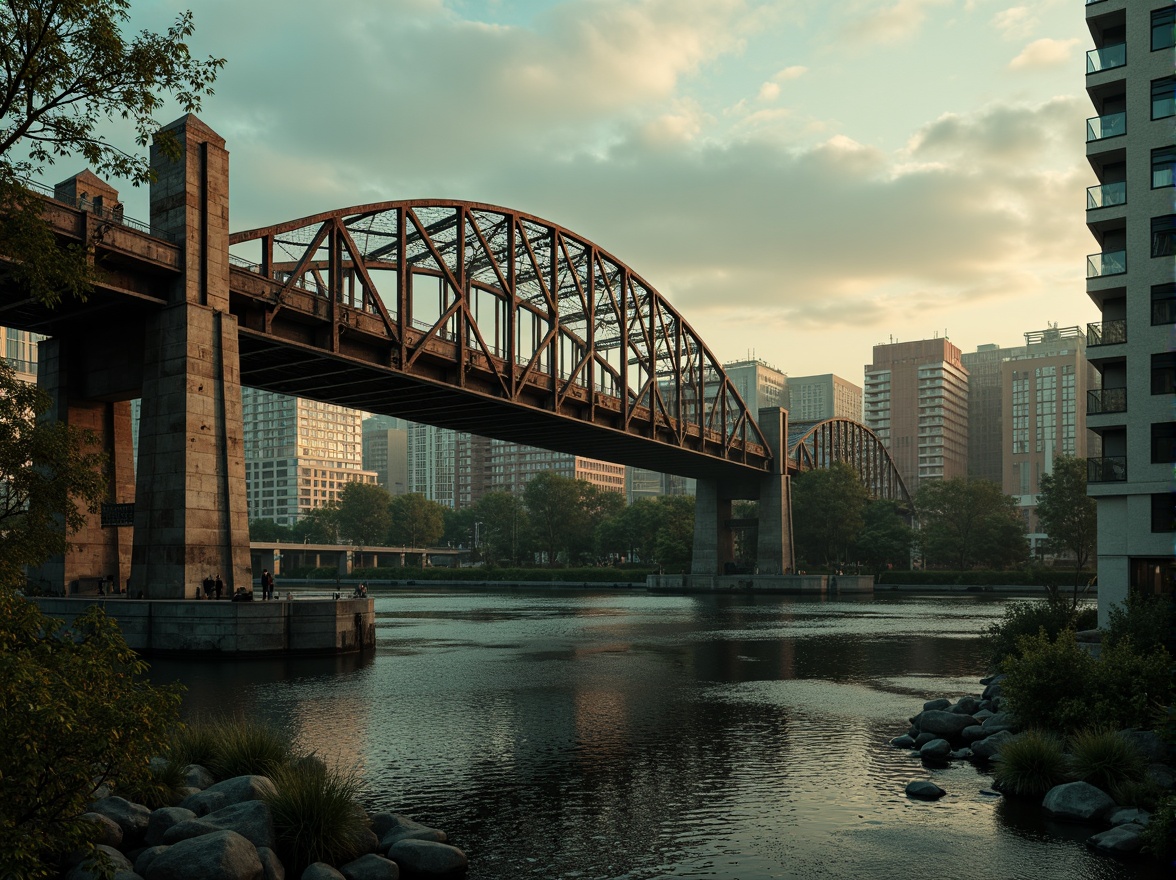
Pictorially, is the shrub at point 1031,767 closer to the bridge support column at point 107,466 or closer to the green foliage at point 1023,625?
the green foliage at point 1023,625

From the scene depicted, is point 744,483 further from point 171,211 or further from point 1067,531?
point 171,211

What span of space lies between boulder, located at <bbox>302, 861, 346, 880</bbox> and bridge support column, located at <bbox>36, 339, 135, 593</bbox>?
147 feet

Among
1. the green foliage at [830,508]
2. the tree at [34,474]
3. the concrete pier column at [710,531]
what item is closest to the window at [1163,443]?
the tree at [34,474]

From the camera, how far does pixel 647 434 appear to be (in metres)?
118

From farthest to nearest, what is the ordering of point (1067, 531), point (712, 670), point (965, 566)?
point (965, 566) < point (1067, 531) < point (712, 670)

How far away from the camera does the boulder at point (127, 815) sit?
16531 millimetres

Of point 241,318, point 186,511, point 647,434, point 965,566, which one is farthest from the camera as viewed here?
point 965,566

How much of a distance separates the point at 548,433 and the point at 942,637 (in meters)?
51.3

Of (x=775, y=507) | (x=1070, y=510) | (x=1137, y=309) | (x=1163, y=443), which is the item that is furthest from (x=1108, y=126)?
(x=775, y=507)

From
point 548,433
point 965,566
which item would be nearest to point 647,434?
point 548,433

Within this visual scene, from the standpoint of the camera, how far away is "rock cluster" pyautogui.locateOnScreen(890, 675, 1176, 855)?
18.7 meters

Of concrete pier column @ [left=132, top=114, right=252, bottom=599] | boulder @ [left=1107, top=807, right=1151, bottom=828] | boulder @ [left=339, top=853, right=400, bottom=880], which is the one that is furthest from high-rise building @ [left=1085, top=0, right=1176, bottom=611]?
concrete pier column @ [left=132, top=114, right=252, bottom=599]

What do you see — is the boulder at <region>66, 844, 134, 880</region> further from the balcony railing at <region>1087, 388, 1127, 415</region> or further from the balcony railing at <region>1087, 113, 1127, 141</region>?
the balcony railing at <region>1087, 113, 1127, 141</region>

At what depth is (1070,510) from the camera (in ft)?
442
